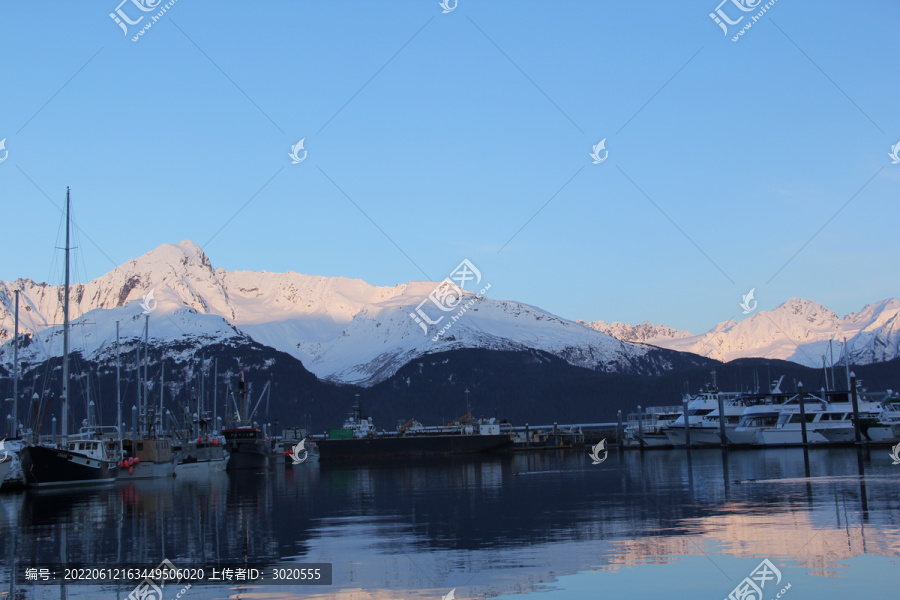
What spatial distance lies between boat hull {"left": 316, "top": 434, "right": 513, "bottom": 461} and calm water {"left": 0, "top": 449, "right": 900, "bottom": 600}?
4671 inches

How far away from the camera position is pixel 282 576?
25359mm

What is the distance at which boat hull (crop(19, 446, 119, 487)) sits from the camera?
73250mm

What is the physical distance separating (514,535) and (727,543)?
23.0 feet

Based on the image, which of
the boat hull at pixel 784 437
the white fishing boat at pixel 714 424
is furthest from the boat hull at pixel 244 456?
the boat hull at pixel 784 437

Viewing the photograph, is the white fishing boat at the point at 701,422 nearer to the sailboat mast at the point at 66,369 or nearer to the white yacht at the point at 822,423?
the white yacht at the point at 822,423

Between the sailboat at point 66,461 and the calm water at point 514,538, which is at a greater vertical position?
the sailboat at point 66,461

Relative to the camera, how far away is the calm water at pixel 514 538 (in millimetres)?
23375

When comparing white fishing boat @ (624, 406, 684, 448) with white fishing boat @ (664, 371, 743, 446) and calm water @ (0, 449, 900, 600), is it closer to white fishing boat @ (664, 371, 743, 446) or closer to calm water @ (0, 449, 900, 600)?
white fishing boat @ (664, 371, 743, 446)

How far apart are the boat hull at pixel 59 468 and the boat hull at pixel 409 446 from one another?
97.8 metres

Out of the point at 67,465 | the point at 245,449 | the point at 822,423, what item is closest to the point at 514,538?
the point at 67,465

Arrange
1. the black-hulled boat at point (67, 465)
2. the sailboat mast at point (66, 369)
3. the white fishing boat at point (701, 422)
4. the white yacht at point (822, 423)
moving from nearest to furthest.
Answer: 1. the black-hulled boat at point (67, 465)
2. the sailboat mast at point (66, 369)
3. the white yacht at point (822, 423)
4. the white fishing boat at point (701, 422)

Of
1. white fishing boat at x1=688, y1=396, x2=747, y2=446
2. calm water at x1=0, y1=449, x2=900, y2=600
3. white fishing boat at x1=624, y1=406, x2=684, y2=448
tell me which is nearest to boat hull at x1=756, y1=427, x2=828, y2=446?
white fishing boat at x1=688, y1=396, x2=747, y2=446

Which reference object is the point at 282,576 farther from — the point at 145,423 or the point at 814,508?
the point at 145,423

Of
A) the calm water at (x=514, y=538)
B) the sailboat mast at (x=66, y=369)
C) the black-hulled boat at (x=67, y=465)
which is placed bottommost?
the calm water at (x=514, y=538)
